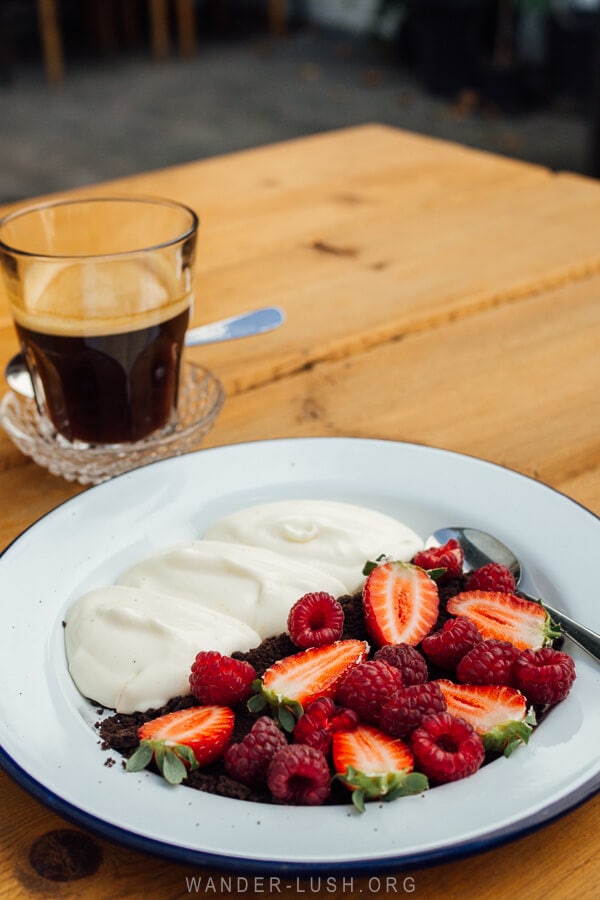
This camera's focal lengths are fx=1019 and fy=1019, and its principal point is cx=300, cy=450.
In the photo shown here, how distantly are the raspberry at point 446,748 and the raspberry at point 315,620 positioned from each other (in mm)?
115

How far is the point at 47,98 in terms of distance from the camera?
528 cm

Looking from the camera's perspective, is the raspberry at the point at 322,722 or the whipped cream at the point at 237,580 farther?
the whipped cream at the point at 237,580

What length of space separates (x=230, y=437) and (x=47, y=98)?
15.6 feet

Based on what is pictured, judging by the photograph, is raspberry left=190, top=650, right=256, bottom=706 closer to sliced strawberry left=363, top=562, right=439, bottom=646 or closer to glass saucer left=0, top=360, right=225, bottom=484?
sliced strawberry left=363, top=562, right=439, bottom=646

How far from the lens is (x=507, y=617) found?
72cm

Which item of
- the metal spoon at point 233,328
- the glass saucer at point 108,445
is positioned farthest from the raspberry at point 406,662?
the metal spoon at point 233,328

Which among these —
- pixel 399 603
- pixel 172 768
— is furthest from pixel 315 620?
pixel 172 768

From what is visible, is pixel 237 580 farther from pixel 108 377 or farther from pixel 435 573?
pixel 108 377

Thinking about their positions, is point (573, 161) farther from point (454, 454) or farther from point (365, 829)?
point (365, 829)

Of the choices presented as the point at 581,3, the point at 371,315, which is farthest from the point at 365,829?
the point at 581,3

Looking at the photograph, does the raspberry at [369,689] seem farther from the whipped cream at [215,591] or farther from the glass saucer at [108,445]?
the glass saucer at [108,445]

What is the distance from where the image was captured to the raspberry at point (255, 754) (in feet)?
1.97

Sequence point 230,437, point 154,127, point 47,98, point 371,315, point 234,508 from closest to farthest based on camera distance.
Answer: point 234,508 < point 230,437 < point 371,315 < point 154,127 < point 47,98

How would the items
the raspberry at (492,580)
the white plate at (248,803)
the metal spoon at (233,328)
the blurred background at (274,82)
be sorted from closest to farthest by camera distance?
the white plate at (248,803)
the raspberry at (492,580)
the metal spoon at (233,328)
the blurred background at (274,82)
